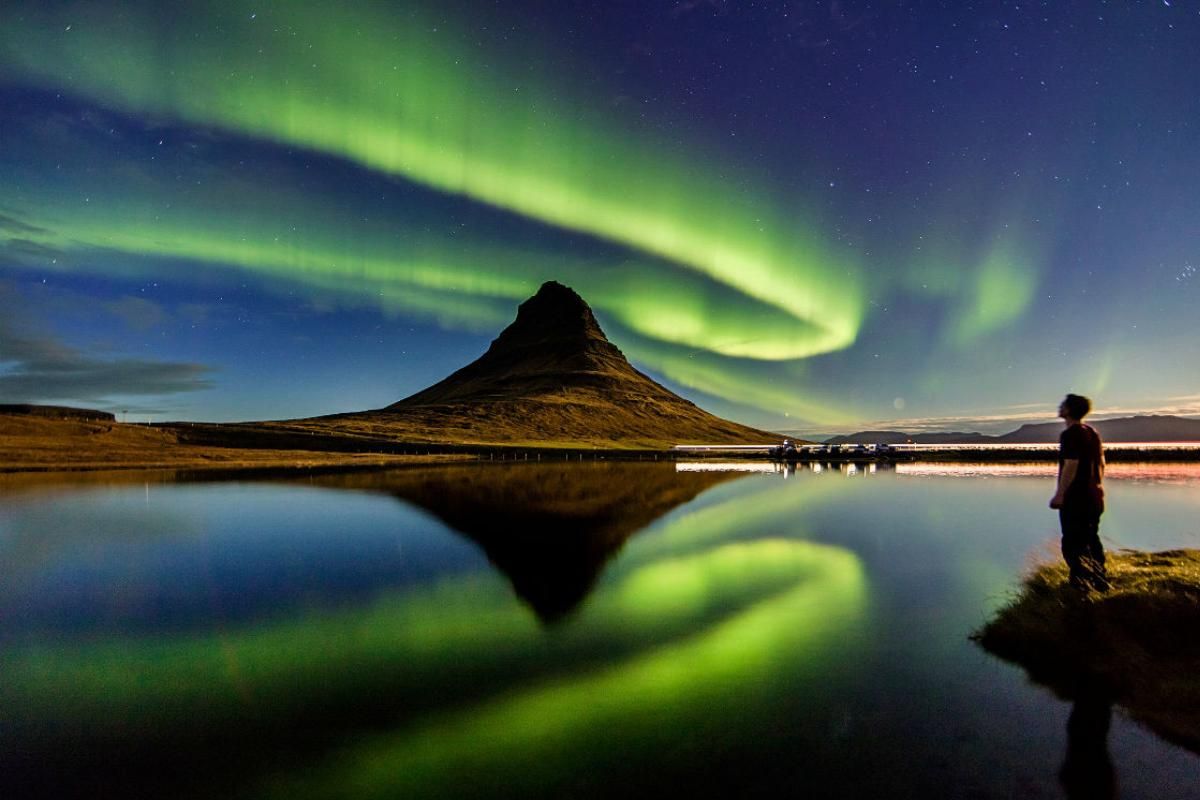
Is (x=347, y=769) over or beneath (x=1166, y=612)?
beneath

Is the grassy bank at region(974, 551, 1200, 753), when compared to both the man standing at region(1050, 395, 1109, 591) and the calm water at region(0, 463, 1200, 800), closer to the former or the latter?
the man standing at region(1050, 395, 1109, 591)

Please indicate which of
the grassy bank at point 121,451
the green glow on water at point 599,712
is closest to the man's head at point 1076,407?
the green glow on water at point 599,712

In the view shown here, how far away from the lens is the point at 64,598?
13875 millimetres

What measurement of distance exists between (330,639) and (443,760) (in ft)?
18.2

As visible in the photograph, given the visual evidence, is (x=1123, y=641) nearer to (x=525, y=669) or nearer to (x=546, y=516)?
(x=525, y=669)

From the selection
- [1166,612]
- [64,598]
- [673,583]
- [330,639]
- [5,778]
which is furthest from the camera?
[673,583]

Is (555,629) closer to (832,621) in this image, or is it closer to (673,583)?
(673,583)

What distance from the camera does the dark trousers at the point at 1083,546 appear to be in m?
10.0

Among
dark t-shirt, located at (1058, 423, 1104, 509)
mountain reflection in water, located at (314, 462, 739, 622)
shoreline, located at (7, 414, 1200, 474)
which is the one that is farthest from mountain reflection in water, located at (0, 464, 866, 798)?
shoreline, located at (7, 414, 1200, 474)

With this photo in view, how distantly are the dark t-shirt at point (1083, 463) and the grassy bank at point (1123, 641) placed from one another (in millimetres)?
1674

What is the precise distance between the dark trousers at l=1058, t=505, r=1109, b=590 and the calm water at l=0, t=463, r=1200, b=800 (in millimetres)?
2274

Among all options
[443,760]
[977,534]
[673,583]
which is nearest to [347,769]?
[443,760]

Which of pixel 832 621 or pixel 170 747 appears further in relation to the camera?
pixel 832 621

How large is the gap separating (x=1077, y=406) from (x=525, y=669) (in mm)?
10811
